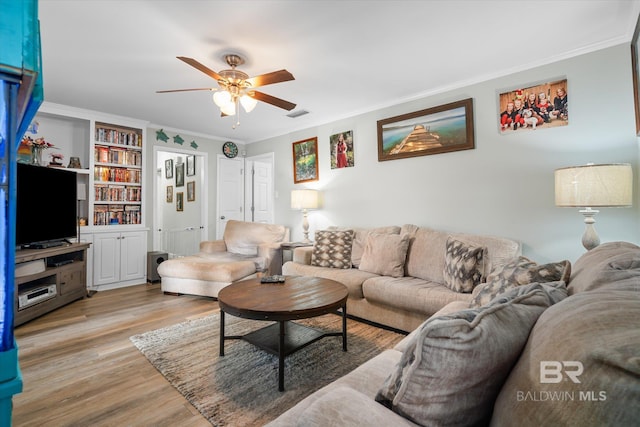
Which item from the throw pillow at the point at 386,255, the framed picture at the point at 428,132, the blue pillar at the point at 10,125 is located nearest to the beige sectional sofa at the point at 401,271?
the throw pillow at the point at 386,255

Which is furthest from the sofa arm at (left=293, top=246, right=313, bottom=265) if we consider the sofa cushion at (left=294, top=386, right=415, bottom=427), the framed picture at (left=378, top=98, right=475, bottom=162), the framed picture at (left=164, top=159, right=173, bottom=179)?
the framed picture at (left=164, top=159, right=173, bottom=179)

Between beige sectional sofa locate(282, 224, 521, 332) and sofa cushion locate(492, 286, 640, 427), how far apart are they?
5.72 ft

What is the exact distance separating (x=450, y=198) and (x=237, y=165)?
13.0 feet

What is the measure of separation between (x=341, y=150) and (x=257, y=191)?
2301 mm

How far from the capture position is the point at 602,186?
201cm

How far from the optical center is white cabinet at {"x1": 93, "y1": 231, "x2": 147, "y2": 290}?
13.4 feet

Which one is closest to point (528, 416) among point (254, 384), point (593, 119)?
point (254, 384)

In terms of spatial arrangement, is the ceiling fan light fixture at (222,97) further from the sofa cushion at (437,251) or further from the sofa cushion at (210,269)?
the sofa cushion at (437,251)

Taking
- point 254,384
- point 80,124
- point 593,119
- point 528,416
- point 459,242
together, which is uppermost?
point 80,124

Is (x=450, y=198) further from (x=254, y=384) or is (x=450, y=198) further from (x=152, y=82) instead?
(x=152, y=82)

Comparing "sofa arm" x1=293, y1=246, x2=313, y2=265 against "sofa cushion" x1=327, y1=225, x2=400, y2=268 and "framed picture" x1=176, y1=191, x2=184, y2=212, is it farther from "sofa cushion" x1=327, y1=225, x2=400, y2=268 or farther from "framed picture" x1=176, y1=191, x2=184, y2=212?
"framed picture" x1=176, y1=191, x2=184, y2=212

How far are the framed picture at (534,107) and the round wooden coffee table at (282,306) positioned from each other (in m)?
2.29

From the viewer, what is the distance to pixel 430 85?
325cm

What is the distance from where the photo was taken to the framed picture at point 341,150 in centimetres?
418
